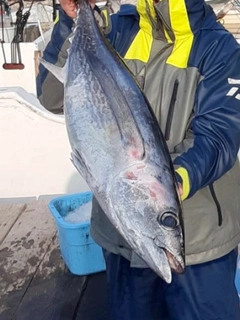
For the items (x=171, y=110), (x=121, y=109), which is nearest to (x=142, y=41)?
(x=171, y=110)

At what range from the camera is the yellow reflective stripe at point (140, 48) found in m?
2.10

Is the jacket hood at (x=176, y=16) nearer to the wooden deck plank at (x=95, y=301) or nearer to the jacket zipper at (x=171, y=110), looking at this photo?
the jacket zipper at (x=171, y=110)

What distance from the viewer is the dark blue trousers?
213cm

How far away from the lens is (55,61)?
213cm

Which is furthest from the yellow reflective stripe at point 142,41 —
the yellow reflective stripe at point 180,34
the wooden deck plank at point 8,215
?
the wooden deck plank at point 8,215

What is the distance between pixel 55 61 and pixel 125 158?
737mm

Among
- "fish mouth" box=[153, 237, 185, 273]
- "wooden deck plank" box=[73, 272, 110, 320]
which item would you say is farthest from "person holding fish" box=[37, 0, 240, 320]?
"wooden deck plank" box=[73, 272, 110, 320]

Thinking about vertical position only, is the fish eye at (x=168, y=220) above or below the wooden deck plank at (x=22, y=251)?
above

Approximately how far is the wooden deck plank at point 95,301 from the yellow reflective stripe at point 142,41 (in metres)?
1.40

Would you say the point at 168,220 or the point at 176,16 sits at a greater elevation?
the point at 176,16

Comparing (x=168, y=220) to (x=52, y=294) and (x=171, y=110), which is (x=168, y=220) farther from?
(x=52, y=294)

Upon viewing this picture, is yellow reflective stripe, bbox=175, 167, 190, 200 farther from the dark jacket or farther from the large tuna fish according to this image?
the large tuna fish

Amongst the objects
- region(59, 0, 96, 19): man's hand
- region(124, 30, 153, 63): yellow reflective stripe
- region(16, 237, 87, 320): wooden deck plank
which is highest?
region(59, 0, 96, 19): man's hand

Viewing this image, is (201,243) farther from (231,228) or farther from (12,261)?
(12,261)
